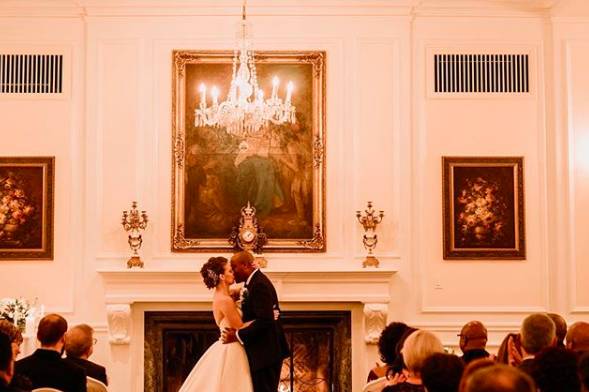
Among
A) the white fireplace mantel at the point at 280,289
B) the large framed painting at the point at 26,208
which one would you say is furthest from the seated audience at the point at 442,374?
the large framed painting at the point at 26,208

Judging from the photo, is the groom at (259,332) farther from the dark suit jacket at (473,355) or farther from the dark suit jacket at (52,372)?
the dark suit jacket at (52,372)

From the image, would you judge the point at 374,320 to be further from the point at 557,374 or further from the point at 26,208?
the point at 557,374

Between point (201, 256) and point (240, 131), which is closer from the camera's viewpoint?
point (240, 131)

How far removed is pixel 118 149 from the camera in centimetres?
1024

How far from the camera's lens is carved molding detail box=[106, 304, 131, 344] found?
389 inches

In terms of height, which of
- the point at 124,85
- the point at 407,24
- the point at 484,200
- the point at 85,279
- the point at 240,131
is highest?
the point at 407,24

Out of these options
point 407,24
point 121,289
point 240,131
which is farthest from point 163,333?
point 407,24

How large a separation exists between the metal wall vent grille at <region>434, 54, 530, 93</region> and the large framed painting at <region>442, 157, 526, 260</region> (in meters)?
0.83

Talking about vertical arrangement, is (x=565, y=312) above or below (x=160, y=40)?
below

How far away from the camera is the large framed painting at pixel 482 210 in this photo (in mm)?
10289

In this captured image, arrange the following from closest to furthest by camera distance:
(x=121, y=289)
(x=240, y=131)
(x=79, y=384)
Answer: (x=79, y=384)
(x=240, y=131)
(x=121, y=289)

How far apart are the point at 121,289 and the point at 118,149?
159cm

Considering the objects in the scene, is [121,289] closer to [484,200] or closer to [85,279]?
[85,279]

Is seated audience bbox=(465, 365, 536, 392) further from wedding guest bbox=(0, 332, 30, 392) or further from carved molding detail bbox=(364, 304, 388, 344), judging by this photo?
carved molding detail bbox=(364, 304, 388, 344)
